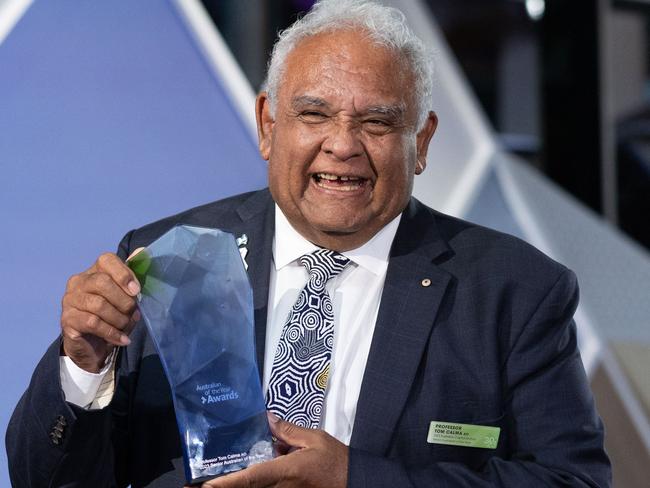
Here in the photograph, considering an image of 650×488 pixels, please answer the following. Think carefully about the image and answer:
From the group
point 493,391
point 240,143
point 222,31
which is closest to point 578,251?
point 240,143

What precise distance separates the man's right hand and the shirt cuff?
61 millimetres

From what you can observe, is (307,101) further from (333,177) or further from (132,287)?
(132,287)

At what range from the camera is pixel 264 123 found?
7.18 feet

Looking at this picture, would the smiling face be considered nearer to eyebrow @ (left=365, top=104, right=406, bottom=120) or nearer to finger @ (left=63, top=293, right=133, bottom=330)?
eyebrow @ (left=365, top=104, right=406, bottom=120)

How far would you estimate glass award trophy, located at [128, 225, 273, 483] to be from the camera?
1.60 m

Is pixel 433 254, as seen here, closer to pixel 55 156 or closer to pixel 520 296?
pixel 520 296

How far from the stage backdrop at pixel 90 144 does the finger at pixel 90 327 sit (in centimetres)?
68

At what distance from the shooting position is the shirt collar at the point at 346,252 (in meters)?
2.10

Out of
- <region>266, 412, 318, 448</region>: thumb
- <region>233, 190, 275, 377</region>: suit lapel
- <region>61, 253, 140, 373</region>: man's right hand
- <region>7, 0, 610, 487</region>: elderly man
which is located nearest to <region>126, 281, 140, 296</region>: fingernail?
<region>61, 253, 140, 373</region>: man's right hand

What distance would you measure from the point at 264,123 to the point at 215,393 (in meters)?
0.78

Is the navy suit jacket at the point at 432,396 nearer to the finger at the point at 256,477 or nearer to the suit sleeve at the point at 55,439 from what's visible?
the suit sleeve at the point at 55,439

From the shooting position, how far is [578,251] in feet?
12.2

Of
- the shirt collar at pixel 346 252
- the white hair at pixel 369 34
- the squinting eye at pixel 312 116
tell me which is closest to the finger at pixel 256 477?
the shirt collar at pixel 346 252

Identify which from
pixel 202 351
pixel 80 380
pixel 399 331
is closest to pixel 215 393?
pixel 202 351
